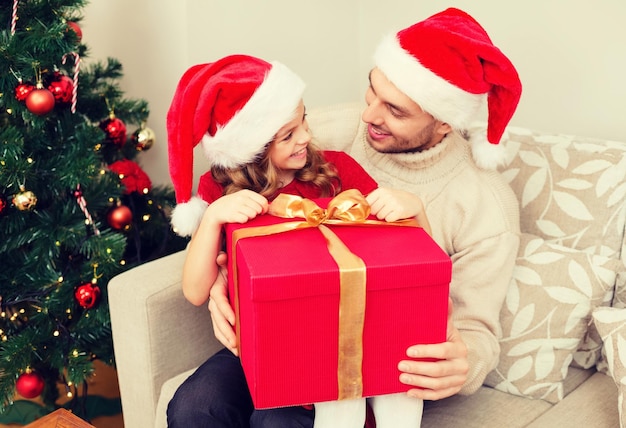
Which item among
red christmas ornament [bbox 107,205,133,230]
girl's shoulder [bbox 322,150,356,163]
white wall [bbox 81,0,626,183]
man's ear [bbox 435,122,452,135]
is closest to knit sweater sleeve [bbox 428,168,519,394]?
man's ear [bbox 435,122,452,135]

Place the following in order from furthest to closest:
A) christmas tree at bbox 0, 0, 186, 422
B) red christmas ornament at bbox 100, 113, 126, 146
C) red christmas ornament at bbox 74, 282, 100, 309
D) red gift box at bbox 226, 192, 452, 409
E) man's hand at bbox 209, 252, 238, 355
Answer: red christmas ornament at bbox 100, 113, 126, 146 < red christmas ornament at bbox 74, 282, 100, 309 < christmas tree at bbox 0, 0, 186, 422 < man's hand at bbox 209, 252, 238, 355 < red gift box at bbox 226, 192, 452, 409

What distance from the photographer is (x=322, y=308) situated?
3.43ft

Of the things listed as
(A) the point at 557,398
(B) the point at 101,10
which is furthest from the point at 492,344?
(B) the point at 101,10

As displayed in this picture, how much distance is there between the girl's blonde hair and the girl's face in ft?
0.05

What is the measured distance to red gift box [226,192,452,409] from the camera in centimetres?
103

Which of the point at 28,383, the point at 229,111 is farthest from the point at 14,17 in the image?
the point at 28,383

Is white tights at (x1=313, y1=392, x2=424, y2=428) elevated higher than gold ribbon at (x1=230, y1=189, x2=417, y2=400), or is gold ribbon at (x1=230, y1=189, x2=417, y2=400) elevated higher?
gold ribbon at (x1=230, y1=189, x2=417, y2=400)

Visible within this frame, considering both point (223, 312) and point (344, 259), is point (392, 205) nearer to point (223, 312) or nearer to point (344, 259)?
point (344, 259)

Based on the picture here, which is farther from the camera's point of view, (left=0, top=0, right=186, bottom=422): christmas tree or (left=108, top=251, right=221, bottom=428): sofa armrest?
(left=0, top=0, right=186, bottom=422): christmas tree

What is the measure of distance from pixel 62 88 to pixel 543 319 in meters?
1.29

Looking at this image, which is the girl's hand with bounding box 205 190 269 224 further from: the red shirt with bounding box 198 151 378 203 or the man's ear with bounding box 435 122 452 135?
the man's ear with bounding box 435 122 452 135

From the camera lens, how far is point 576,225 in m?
1.61

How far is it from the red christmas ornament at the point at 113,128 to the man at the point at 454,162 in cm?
73

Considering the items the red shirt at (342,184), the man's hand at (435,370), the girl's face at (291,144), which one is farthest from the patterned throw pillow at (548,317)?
the girl's face at (291,144)
